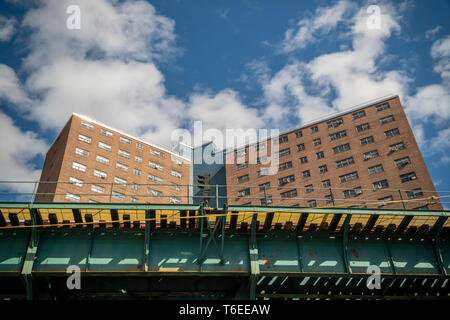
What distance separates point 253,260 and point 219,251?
4.78 ft

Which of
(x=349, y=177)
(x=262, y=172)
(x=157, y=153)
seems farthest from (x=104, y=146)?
(x=349, y=177)

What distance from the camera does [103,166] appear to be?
66250 millimetres

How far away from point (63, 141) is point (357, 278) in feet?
197

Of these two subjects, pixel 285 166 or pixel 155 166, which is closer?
pixel 285 166

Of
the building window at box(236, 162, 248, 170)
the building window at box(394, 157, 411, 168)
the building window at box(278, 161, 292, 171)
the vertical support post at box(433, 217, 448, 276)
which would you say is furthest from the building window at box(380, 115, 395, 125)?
the vertical support post at box(433, 217, 448, 276)

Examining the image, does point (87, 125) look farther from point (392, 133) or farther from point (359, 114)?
point (392, 133)

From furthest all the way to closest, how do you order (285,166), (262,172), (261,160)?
1. (261,160)
2. (262,172)
3. (285,166)

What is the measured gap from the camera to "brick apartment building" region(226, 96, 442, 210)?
61875 millimetres

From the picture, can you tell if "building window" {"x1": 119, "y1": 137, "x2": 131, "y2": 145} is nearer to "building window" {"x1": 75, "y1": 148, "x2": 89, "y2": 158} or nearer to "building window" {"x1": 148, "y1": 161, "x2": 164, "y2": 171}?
"building window" {"x1": 148, "y1": 161, "x2": 164, "y2": 171}

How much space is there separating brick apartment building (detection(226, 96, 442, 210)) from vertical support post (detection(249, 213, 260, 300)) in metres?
42.3

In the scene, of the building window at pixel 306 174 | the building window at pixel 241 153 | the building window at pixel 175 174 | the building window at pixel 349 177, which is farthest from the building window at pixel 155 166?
the building window at pixel 349 177

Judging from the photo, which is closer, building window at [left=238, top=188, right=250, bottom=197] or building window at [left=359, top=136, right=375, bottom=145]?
building window at [left=359, top=136, right=375, bottom=145]
